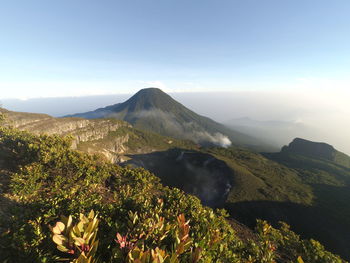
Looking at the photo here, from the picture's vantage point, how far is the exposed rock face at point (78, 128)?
9356cm

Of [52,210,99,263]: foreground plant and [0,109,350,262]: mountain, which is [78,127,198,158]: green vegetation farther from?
[52,210,99,263]: foreground plant

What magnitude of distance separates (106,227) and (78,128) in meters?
149

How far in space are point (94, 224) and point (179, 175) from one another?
110219 mm

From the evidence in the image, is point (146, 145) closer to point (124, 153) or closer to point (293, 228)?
point (124, 153)

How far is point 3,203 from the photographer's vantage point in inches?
593

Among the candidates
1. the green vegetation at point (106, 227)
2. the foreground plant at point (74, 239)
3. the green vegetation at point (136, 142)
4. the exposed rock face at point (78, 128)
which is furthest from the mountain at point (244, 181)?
the foreground plant at point (74, 239)

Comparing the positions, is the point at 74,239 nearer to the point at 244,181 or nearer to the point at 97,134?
the point at 244,181

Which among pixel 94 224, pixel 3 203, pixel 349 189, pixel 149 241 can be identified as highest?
pixel 94 224

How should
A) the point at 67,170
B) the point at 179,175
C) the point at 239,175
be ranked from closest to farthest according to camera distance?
the point at 67,170, the point at 239,175, the point at 179,175

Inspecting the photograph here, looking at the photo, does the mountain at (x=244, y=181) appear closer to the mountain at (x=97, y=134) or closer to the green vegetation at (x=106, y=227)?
the mountain at (x=97, y=134)

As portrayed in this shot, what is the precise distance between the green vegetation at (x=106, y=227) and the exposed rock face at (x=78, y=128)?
6894 cm

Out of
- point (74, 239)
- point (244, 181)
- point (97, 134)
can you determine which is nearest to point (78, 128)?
point (97, 134)

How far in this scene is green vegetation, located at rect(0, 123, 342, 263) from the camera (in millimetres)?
3613

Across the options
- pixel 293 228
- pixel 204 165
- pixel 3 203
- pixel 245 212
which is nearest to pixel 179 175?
pixel 204 165
